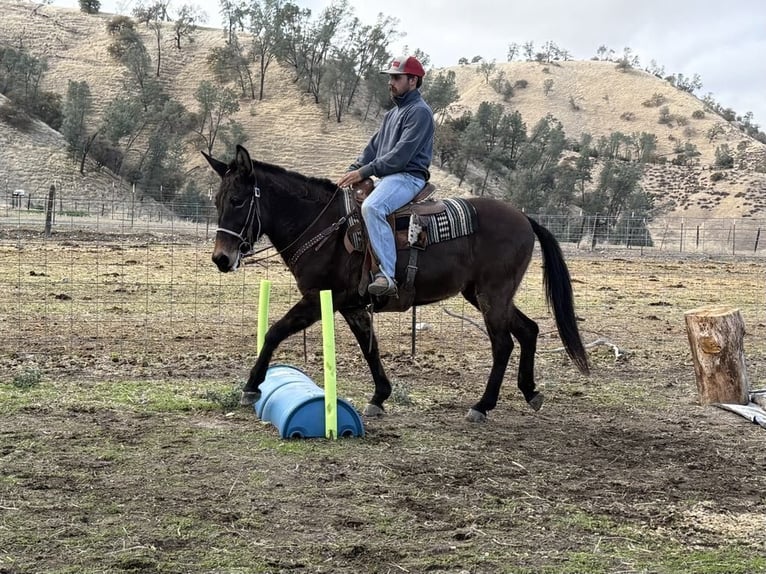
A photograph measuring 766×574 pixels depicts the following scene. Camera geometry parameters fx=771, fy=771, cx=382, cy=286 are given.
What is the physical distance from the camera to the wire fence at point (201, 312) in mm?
9117

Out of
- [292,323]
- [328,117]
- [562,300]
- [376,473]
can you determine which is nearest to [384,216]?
[292,323]

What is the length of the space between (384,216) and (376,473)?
2.11 meters

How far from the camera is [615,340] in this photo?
11.4 metres

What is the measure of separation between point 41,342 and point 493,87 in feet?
340

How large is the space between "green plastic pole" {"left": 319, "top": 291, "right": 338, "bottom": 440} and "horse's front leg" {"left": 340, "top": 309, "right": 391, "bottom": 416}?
776 millimetres

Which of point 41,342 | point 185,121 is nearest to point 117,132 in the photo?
point 185,121

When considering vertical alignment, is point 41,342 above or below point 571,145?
below

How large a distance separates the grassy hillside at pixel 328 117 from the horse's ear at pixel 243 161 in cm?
5039

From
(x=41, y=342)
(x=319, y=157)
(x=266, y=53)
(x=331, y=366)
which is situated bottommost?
(x=41, y=342)

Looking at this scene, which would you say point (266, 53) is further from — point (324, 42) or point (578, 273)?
point (578, 273)

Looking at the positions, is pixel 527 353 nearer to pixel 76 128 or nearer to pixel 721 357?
pixel 721 357

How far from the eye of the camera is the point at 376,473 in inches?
201

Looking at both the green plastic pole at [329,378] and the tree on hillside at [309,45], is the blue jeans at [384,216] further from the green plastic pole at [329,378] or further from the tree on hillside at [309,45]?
the tree on hillside at [309,45]

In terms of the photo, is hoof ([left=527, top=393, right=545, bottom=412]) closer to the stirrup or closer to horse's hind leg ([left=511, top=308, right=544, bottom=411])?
horse's hind leg ([left=511, top=308, right=544, bottom=411])
